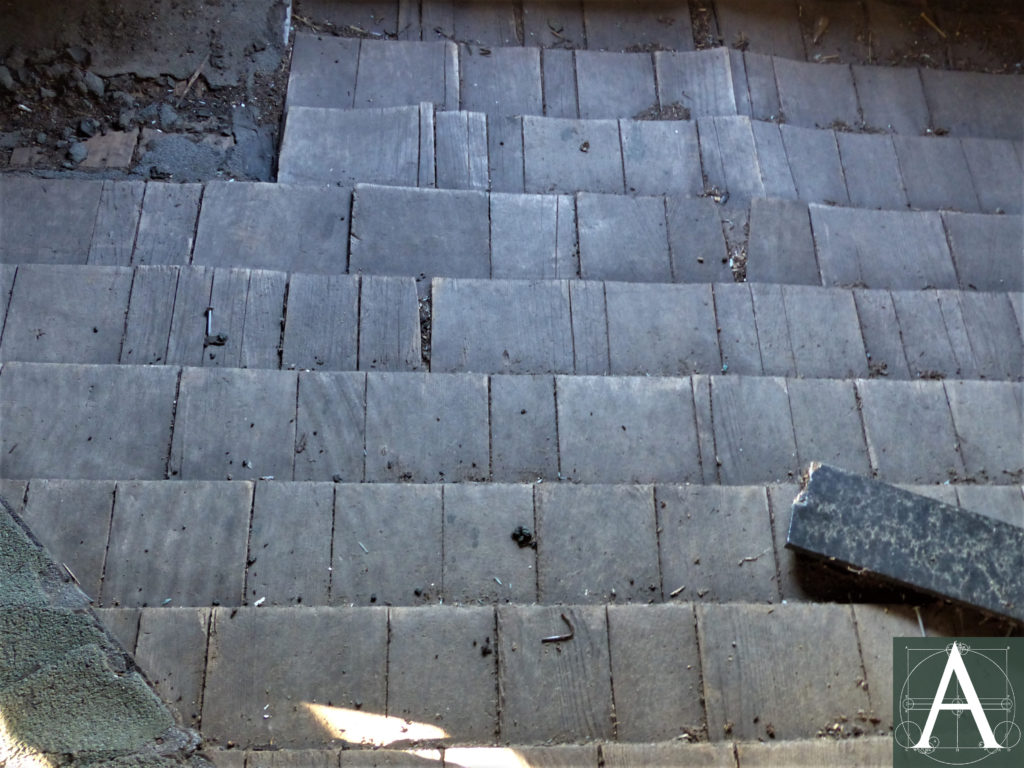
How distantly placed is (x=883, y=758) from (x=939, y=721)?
0.21m

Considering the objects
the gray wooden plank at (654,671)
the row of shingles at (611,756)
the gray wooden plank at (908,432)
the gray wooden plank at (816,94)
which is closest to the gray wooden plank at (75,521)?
the row of shingles at (611,756)

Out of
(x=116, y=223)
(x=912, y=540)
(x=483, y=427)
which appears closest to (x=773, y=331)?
(x=912, y=540)

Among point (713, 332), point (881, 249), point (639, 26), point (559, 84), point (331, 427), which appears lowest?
point (331, 427)

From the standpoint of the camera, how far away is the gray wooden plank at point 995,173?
4145 mm

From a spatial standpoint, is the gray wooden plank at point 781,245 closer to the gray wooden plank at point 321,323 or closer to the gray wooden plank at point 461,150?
the gray wooden plank at point 461,150

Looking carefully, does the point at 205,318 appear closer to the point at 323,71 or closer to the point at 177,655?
the point at 177,655

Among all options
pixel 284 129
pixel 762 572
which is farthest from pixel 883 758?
pixel 284 129

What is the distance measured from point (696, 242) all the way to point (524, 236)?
0.67 metres

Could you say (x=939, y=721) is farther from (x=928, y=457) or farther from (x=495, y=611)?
(x=495, y=611)

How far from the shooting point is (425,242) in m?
3.53

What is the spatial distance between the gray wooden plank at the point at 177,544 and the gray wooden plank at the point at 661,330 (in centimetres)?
135

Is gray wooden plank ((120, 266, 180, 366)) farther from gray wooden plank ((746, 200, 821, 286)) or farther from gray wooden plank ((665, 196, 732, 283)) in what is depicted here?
gray wooden plank ((746, 200, 821, 286))

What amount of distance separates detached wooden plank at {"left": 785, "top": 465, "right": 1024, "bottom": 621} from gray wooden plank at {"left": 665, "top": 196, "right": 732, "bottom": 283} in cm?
108

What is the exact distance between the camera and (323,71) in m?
4.28
